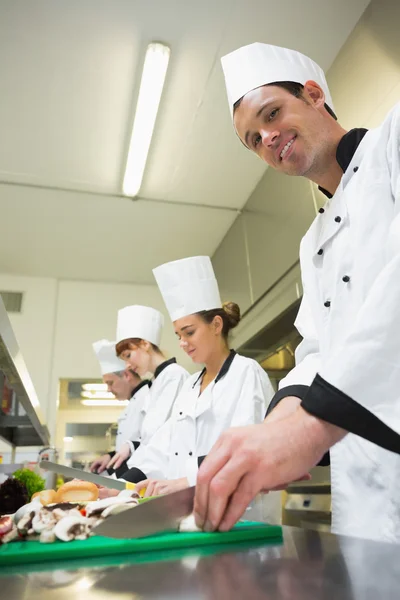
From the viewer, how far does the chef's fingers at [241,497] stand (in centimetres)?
51

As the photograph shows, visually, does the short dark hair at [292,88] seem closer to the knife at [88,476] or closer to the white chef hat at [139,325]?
the knife at [88,476]

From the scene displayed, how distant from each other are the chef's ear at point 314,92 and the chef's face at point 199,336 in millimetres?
964

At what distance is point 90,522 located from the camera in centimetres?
60

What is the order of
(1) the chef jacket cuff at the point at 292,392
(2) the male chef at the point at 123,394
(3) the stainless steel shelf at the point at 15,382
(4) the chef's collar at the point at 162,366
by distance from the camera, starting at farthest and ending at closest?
1. (2) the male chef at the point at 123,394
2. (4) the chef's collar at the point at 162,366
3. (3) the stainless steel shelf at the point at 15,382
4. (1) the chef jacket cuff at the point at 292,392

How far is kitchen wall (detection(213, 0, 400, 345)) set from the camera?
1646mm

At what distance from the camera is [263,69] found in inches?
44.8

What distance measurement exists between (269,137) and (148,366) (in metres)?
1.66

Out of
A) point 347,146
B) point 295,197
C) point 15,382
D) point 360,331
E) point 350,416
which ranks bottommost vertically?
point 350,416

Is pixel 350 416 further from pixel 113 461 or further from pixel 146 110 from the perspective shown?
pixel 146 110

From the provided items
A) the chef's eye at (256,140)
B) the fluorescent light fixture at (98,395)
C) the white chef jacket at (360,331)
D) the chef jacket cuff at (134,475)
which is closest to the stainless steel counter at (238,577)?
the white chef jacket at (360,331)

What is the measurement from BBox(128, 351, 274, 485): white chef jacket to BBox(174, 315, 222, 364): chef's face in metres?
0.10

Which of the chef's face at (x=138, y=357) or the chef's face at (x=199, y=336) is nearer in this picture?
the chef's face at (x=199, y=336)

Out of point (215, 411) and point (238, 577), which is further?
point (215, 411)

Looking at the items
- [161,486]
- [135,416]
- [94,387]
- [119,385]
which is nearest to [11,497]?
[161,486]
